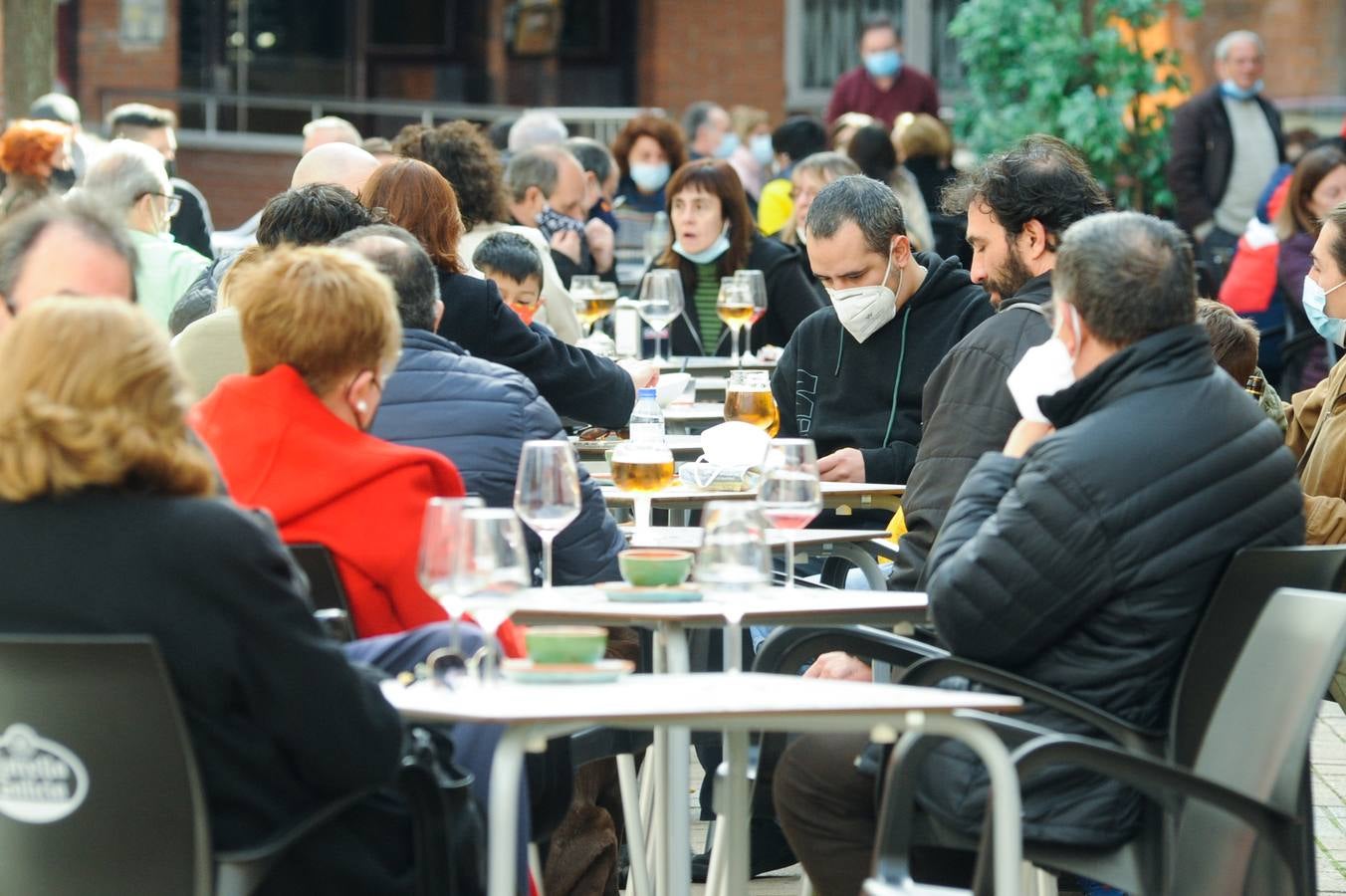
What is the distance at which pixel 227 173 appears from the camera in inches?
762

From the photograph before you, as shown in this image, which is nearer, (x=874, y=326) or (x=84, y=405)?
(x=84, y=405)

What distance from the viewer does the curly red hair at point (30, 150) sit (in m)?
9.23

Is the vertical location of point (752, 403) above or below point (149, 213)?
below

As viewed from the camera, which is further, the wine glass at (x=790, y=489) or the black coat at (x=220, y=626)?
the wine glass at (x=790, y=489)

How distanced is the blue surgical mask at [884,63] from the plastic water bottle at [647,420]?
9.67 metres

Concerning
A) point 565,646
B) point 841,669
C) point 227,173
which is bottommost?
point 841,669

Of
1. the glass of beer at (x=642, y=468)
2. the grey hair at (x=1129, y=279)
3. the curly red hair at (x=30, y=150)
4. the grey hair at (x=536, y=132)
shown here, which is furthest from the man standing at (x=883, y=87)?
the grey hair at (x=1129, y=279)

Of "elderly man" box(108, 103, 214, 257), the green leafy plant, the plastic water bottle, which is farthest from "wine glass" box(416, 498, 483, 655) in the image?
the green leafy plant

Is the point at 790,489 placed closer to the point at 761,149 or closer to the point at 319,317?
the point at 319,317

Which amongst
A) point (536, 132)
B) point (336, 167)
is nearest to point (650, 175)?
point (536, 132)

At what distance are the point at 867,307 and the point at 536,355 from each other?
38.7 inches

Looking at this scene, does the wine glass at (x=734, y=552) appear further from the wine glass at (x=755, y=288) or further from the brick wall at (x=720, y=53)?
the brick wall at (x=720, y=53)

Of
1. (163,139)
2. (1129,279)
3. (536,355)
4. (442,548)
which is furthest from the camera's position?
(163,139)

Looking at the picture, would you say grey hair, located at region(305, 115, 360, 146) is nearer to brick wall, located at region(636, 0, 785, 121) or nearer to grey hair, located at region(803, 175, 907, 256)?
grey hair, located at region(803, 175, 907, 256)
